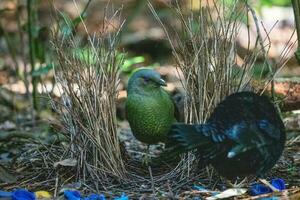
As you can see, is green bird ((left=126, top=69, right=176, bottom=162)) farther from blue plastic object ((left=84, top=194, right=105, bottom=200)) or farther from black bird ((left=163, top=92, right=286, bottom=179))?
blue plastic object ((left=84, top=194, right=105, bottom=200))

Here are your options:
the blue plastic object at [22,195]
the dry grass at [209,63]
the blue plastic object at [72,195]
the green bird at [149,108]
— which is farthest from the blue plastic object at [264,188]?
the blue plastic object at [22,195]

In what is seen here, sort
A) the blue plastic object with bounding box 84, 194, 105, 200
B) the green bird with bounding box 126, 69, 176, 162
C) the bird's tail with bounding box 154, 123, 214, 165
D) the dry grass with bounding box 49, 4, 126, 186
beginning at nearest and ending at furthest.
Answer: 1. the bird's tail with bounding box 154, 123, 214, 165
2. the blue plastic object with bounding box 84, 194, 105, 200
3. the dry grass with bounding box 49, 4, 126, 186
4. the green bird with bounding box 126, 69, 176, 162

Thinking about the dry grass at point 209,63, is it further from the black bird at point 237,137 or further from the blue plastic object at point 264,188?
the blue plastic object at point 264,188

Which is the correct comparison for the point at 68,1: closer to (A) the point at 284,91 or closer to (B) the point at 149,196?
(A) the point at 284,91

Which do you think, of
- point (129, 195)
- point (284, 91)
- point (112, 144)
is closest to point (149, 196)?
point (129, 195)

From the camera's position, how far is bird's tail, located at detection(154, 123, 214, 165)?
3859 mm

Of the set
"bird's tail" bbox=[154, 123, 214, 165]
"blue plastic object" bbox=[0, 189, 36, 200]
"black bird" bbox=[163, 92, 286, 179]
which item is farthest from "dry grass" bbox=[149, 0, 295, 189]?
"blue plastic object" bbox=[0, 189, 36, 200]

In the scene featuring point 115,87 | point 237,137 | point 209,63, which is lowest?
point 237,137

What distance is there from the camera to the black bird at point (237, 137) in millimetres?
3893

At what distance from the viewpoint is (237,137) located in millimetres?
3932

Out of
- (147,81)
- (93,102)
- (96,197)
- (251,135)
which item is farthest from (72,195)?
(251,135)

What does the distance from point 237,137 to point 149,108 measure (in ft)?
2.46

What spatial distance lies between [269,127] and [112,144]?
96 centimetres

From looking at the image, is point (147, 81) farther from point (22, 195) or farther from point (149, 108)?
point (22, 195)
